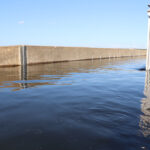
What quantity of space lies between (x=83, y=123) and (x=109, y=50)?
32816mm

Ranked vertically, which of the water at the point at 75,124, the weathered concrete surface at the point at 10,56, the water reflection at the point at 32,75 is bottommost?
the water at the point at 75,124

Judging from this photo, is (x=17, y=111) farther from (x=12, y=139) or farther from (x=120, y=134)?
(x=120, y=134)

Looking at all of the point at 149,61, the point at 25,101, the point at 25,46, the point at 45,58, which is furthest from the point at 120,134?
the point at 45,58

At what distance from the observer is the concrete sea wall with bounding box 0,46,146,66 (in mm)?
15258

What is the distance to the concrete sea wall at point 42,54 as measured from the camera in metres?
15.3

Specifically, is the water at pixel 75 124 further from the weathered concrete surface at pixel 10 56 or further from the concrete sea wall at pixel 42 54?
the concrete sea wall at pixel 42 54

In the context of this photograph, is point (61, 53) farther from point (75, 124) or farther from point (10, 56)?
point (75, 124)

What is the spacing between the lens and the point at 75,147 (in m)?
2.16

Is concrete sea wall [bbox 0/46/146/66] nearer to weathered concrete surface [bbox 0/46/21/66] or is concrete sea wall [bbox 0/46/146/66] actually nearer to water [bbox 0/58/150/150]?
weathered concrete surface [bbox 0/46/21/66]

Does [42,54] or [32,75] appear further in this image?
[42,54]

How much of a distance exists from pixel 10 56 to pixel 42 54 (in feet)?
14.0

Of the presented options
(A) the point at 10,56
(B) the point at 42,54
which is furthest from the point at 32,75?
(B) the point at 42,54

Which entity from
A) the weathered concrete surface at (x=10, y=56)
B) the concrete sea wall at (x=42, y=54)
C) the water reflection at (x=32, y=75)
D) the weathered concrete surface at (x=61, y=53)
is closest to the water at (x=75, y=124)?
the water reflection at (x=32, y=75)

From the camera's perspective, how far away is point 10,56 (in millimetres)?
15305
